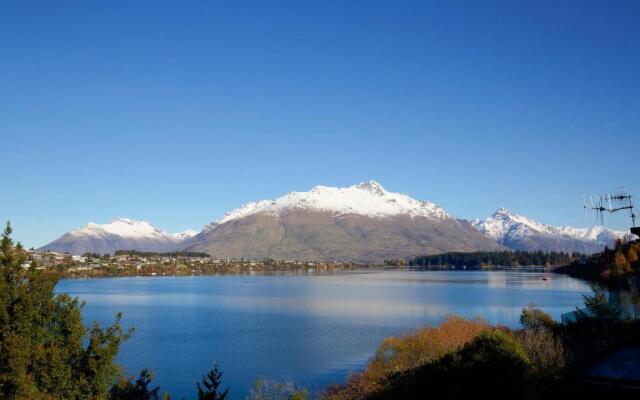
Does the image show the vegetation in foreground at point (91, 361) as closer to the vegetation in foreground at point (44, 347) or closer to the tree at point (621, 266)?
the vegetation in foreground at point (44, 347)

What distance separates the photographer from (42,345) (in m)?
26.5

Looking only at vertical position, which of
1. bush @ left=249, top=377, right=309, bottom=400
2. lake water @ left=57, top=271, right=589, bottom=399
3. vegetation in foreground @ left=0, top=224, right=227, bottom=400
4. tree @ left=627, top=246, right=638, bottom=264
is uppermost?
tree @ left=627, top=246, right=638, bottom=264

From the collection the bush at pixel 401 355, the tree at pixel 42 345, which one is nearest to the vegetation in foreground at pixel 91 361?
the tree at pixel 42 345

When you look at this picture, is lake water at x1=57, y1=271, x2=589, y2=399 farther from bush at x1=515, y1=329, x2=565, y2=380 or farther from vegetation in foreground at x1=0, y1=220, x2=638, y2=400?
bush at x1=515, y1=329, x2=565, y2=380

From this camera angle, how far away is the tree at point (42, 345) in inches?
939

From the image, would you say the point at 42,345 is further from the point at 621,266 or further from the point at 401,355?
the point at 621,266

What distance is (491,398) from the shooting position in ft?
80.0

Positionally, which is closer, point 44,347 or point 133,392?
point 44,347

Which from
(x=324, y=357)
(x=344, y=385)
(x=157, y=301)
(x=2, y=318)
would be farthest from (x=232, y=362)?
(x=157, y=301)

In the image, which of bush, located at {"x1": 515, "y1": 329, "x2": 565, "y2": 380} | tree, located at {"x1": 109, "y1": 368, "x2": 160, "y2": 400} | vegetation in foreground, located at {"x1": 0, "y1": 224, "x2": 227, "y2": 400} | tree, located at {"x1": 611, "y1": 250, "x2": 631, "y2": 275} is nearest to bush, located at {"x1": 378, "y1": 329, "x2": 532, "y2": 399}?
bush, located at {"x1": 515, "y1": 329, "x2": 565, "y2": 380}

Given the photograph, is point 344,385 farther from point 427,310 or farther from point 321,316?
point 427,310

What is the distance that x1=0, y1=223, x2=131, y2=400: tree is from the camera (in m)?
23.9

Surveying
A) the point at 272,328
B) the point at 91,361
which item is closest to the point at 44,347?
the point at 91,361

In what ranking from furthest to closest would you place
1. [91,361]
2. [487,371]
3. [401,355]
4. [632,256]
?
1. [632,256]
2. [401,355]
3. [91,361]
4. [487,371]
